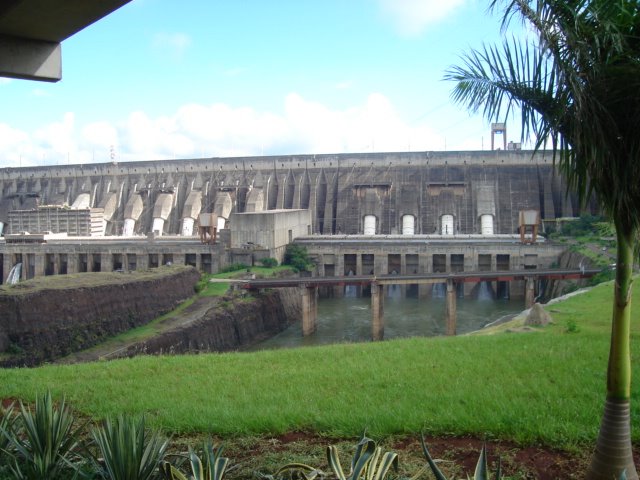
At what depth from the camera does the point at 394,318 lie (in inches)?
1096

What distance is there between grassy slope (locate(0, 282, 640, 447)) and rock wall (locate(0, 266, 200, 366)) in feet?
29.6

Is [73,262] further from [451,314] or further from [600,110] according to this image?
[600,110]

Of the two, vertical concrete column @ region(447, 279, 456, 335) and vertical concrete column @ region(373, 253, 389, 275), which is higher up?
vertical concrete column @ region(373, 253, 389, 275)

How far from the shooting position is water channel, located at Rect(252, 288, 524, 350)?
2448 cm

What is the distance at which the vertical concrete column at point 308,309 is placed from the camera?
24906 millimetres

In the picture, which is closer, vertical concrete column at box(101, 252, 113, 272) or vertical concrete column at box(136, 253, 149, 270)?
vertical concrete column at box(136, 253, 149, 270)

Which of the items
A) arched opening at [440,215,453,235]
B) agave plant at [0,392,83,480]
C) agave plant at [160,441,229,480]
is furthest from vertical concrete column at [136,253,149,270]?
agave plant at [160,441,229,480]

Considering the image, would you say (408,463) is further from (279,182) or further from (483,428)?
Answer: (279,182)

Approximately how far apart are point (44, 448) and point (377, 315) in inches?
787

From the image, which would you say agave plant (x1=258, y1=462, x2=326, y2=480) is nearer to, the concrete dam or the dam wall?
the concrete dam

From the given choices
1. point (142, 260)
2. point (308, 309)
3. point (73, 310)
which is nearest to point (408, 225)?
point (308, 309)

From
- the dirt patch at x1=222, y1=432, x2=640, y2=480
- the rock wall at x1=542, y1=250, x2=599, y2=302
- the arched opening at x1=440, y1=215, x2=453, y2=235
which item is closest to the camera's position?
the dirt patch at x1=222, y1=432, x2=640, y2=480

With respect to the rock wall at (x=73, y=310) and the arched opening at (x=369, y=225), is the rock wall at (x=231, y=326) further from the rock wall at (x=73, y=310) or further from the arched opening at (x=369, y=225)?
the arched opening at (x=369, y=225)

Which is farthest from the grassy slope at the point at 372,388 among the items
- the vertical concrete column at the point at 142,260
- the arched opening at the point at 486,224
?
the arched opening at the point at 486,224
